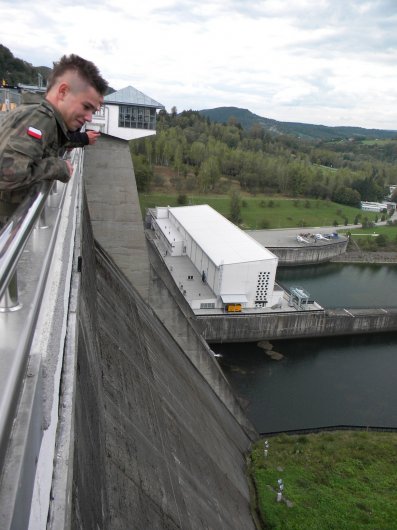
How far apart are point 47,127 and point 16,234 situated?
1.97 feet

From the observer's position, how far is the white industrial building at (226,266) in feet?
50.9

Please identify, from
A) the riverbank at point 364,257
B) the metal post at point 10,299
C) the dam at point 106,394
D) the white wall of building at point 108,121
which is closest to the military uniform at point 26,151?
the dam at point 106,394

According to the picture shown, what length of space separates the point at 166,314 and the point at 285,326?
8020 mm

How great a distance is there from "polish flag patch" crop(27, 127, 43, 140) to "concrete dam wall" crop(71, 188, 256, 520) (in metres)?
1.15

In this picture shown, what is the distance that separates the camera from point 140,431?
3785 mm

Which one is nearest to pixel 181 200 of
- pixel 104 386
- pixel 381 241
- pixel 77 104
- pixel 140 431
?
pixel 381 241

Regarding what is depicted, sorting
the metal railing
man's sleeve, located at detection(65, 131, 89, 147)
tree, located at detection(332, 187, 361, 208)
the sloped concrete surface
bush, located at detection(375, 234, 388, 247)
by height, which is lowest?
bush, located at detection(375, 234, 388, 247)

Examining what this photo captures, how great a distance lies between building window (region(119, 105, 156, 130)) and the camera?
28.5ft

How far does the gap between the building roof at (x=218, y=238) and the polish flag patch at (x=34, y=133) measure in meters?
14.3

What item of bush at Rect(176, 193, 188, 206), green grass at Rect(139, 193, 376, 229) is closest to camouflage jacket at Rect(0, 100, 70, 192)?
green grass at Rect(139, 193, 376, 229)

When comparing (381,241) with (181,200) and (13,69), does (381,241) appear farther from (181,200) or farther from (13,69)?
(13,69)

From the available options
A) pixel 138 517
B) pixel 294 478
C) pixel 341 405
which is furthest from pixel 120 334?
pixel 341 405

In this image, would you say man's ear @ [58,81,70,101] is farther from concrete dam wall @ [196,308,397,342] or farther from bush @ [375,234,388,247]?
bush @ [375,234,388,247]

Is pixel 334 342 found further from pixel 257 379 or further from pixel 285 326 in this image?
pixel 257 379
